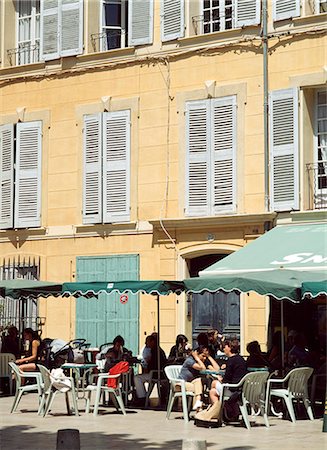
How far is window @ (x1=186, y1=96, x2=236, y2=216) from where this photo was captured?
2072cm

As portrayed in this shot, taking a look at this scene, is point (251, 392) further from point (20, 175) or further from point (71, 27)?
point (71, 27)

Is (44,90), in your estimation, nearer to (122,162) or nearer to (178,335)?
(122,162)

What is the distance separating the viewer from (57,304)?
22.5 meters

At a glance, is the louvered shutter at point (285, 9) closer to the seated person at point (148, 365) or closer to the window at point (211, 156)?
the window at point (211, 156)

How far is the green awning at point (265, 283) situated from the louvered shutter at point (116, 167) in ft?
22.4

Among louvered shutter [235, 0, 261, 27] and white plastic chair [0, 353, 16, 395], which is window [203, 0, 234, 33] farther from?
white plastic chair [0, 353, 16, 395]

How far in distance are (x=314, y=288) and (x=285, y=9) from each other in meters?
8.08

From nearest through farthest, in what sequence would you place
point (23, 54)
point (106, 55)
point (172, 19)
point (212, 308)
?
point (212, 308) → point (172, 19) → point (106, 55) → point (23, 54)

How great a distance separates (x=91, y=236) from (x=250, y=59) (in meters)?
5.09

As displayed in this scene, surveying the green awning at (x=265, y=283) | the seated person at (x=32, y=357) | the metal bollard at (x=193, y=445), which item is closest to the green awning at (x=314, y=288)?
the green awning at (x=265, y=283)

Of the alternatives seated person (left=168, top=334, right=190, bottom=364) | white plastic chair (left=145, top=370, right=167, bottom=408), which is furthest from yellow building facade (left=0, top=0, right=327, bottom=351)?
white plastic chair (left=145, top=370, right=167, bottom=408)

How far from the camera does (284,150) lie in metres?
20.2

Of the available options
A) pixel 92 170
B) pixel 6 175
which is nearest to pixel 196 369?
pixel 92 170

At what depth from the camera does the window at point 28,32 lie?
24.0 metres
